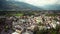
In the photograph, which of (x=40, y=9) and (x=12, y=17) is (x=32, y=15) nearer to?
(x=40, y=9)

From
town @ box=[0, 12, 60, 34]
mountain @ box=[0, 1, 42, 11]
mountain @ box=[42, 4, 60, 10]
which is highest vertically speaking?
mountain @ box=[0, 1, 42, 11]

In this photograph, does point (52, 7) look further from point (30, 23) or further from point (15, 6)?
point (15, 6)

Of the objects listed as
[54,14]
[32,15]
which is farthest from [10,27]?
[54,14]

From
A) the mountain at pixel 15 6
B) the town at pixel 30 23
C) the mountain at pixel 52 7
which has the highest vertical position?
the mountain at pixel 15 6

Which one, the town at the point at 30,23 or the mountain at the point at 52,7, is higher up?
the mountain at the point at 52,7

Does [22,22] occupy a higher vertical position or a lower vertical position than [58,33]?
higher

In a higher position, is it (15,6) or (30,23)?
(15,6)

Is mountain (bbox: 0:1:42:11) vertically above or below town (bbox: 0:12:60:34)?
above

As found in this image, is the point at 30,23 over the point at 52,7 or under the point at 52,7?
under

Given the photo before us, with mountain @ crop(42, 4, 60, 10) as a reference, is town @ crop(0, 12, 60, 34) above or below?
below

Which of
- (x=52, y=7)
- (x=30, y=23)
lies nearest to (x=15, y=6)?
(x=30, y=23)

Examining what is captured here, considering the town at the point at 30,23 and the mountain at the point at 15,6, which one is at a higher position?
the mountain at the point at 15,6
